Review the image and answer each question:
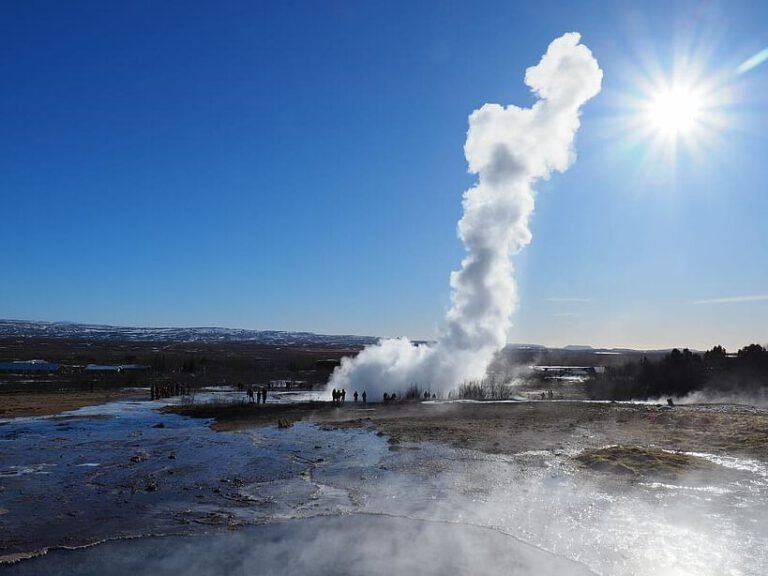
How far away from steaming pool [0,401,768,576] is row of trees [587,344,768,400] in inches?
1460

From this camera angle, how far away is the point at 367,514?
1497cm

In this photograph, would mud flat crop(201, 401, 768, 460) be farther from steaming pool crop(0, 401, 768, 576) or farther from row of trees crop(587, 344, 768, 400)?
row of trees crop(587, 344, 768, 400)

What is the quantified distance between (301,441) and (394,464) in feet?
24.3

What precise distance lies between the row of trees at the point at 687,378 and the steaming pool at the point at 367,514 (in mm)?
37092

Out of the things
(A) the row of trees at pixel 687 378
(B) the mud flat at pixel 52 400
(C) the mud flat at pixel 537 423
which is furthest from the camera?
(A) the row of trees at pixel 687 378

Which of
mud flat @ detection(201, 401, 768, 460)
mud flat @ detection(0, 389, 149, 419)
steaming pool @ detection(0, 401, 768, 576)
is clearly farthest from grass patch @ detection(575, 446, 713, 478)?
mud flat @ detection(0, 389, 149, 419)

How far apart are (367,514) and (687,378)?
5439cm

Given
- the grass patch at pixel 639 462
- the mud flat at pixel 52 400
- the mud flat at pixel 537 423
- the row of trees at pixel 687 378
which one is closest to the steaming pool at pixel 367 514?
the grass patch at pixel 639 462

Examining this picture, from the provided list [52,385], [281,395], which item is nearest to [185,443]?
[281,395]

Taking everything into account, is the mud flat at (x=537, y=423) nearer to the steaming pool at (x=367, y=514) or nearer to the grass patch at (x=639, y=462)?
the grass patch at (x=639, y=462)

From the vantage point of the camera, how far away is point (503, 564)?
37.2ft

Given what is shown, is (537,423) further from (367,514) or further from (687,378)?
(687,378)

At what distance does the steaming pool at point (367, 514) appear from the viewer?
1157 centimetres

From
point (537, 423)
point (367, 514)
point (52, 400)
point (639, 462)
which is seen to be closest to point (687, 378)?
point (537, 423)
